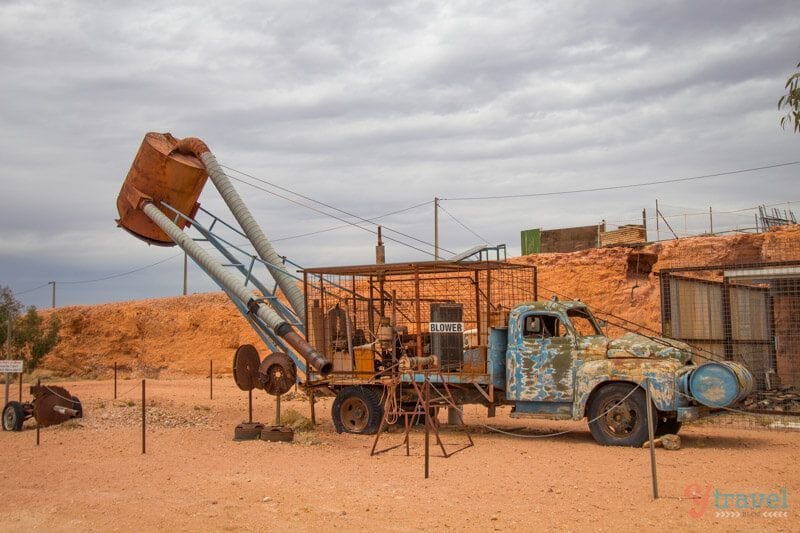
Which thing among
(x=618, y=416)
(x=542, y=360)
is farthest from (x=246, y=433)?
(x=618, y=416)

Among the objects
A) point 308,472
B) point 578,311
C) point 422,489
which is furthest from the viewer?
point 578,311

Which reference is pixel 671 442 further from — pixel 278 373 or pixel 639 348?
pixel 278 373

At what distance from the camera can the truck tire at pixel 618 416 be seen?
12.6 meters

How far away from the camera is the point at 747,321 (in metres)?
18.1

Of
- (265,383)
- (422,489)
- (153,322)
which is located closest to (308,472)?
(422,489)

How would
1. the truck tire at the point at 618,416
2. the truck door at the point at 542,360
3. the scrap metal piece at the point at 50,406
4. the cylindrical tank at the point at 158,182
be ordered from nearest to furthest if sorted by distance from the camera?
1. the truck tire at the point at 618,416
2. the truck door at the point at 542,360
3. the scrap metal piece at the point at 50,406
4. the cylindrical tank at the point at 158,182

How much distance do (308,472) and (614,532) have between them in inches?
191

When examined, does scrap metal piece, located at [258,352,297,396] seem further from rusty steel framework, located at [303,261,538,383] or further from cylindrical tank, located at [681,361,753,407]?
cylindrical tank, located at [681,361,753,407]

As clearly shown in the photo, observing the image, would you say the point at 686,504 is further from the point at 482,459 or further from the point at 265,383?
the point at 265,383

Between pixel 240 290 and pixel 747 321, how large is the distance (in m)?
11.3

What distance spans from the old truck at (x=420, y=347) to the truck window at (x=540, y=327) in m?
0.02

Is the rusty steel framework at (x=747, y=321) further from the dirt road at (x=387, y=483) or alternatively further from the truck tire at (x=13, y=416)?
the truck tire at (x=13, y=416)

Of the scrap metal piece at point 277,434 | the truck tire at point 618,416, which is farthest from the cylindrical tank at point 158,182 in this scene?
the truck tire at point 618,416

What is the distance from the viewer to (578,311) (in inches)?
561
